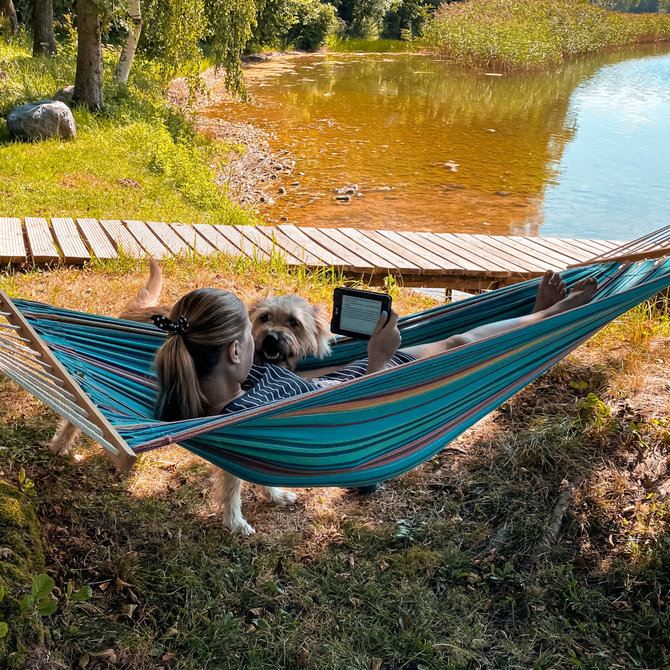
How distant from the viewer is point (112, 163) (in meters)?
7.12

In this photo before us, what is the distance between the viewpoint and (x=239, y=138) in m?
10.8

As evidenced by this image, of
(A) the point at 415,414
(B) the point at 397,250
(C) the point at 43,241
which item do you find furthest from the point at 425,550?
(C) the point at 43,241

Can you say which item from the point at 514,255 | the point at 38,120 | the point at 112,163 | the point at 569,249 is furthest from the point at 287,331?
the point at 38,120

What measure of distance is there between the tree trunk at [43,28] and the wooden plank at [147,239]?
9032mm

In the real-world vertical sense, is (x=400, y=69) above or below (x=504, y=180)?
above

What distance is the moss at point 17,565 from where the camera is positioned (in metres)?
1.62

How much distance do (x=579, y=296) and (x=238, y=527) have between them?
1466 mm

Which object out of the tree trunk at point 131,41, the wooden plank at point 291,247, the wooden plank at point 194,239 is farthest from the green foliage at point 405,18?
the wooden plank at point 194,239

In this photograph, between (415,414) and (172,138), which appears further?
(172,138)

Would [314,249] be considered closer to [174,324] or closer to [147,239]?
[147,239]

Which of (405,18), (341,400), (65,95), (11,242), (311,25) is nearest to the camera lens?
(341,400)

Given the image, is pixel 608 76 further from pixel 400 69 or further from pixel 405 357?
pixel 405 357

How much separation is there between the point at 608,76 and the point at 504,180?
11.4m

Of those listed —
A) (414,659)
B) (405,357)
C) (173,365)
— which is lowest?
(414,659)
